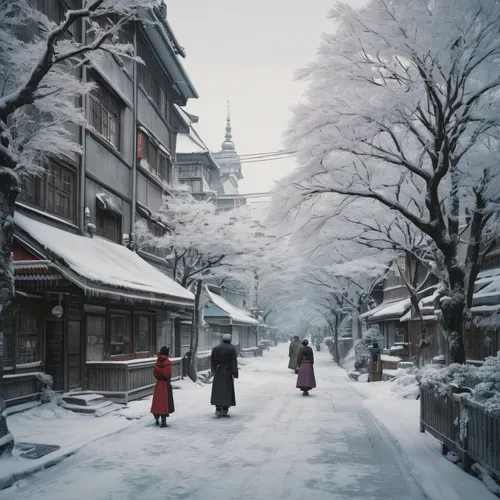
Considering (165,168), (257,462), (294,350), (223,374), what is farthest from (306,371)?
(165,168)

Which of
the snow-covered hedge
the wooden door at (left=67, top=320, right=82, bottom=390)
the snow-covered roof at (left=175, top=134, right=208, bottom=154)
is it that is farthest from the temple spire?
the snow-covered hedge

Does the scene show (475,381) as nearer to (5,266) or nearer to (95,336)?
(5,266)

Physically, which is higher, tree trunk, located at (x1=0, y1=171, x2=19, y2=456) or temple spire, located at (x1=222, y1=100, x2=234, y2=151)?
temple spire, located at (x1=222, y1=100, x2=234, y2=151)

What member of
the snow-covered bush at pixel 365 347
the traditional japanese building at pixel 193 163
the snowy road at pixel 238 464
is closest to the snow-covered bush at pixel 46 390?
the snowy road at pixel 238 464

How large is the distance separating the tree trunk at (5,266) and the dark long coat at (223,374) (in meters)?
6.50

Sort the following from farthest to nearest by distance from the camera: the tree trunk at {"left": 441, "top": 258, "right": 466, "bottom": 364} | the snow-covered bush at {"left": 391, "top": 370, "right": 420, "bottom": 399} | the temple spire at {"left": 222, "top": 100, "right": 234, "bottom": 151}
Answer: the temple spire at {"left": 222, "top": 100, "right": 234, "bottom": 151}
the snow-covered bush at {"left": 391, "top": 370, "right": 420, "bottom": 399}
the tree trunk at {"left": 441, "top": 258, "right": 466, "bottom": 364}

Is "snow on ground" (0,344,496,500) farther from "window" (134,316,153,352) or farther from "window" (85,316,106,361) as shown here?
"window" (134,316,153,352)

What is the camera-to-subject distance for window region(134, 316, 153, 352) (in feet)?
75.2

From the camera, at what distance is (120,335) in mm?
21078

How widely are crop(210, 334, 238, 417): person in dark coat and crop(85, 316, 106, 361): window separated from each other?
16.1 feet

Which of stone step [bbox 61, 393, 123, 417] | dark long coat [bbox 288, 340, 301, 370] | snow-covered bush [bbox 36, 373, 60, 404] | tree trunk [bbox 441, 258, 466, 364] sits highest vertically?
tree trunk [bbox 441, 258, 466, 364]

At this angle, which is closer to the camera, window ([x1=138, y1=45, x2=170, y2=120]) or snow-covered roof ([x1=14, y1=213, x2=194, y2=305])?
snow-covered roof ([x1=14, y1=213, x2=194, y2=305])

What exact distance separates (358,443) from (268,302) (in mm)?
63286

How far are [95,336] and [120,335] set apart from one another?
7.61 feet
